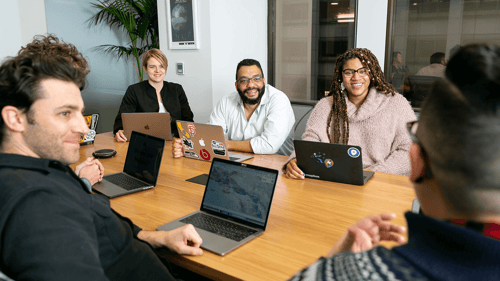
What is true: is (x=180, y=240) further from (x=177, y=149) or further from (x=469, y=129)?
(x=177, y=149)

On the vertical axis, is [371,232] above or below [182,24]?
below

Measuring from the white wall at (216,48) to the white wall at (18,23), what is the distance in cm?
132

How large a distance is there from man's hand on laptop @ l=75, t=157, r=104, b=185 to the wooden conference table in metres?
0.23

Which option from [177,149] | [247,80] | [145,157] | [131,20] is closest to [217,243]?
[145,157]

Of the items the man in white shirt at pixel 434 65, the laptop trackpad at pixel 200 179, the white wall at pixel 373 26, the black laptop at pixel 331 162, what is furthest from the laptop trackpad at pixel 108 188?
the man in white shirt at pixel 434 65

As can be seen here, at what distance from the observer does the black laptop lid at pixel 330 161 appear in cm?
172

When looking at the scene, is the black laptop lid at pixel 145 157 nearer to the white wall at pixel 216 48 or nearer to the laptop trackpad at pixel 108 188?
the laptop trackpad at pixel 108 188

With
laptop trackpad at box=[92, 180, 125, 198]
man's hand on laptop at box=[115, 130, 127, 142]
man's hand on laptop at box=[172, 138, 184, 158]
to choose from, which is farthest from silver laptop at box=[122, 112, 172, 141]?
laptop trackpad at box=[92, 180, 125, 198]

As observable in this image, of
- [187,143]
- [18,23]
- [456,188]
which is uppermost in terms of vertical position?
[18,23]

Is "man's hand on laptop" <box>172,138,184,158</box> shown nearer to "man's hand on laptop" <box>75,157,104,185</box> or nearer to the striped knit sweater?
"man's hand on laptop" <box>75,157,104,185</box>

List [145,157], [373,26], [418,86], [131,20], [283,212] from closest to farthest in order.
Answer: [283,212]
[145,157]
[418,86]
[373,26]
[131,20]

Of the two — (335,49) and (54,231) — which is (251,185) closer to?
(54,231)

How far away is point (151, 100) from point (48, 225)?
2.73m

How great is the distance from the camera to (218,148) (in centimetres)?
219
